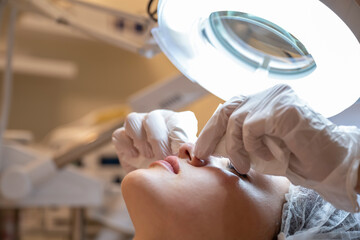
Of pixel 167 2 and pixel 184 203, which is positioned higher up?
pixel 167 2

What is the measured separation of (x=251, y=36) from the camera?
3.08ft

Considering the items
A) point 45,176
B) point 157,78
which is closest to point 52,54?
point 157,78

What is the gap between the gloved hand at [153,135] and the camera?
0.90m

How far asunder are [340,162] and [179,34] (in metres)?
0.48

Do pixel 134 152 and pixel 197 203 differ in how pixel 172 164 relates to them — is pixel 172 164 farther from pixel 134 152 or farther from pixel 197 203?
pixel 134 152

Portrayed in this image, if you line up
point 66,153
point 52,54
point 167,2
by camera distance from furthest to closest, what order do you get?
1. point 52,54
2. point 66,153
3. point 167,2

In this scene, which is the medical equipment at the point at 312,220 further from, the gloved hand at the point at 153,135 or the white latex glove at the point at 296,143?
the gloved hand at the point at 153,135

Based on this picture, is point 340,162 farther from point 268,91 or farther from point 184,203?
point 184,203

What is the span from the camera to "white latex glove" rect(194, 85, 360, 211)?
1.90 ft

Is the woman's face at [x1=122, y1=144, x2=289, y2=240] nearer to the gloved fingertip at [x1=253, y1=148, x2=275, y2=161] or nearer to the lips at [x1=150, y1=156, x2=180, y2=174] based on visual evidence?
the lips at [x1=150, y1=156, x2=180, y2=174]

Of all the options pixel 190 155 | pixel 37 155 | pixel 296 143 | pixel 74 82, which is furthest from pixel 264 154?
pixel 74 82

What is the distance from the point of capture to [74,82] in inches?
124

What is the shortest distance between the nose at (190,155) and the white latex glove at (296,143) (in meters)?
0.12

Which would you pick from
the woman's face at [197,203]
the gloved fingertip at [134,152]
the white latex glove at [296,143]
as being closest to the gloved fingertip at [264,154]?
the white latex glove at [296,143]
